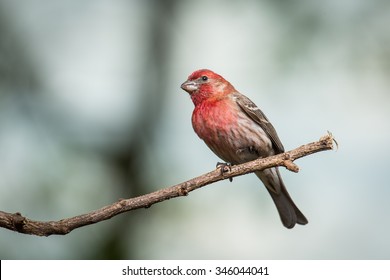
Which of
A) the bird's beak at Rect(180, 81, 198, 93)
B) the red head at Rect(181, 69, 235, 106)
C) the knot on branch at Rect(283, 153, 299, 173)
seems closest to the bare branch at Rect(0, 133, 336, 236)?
the knot on branch at Rect(283, 153, 299, 173)

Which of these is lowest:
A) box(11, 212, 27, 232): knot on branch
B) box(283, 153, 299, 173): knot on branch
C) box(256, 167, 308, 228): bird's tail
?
box(11, 212, 27, 232): knot on branch

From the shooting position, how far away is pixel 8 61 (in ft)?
50.9

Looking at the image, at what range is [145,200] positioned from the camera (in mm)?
6566

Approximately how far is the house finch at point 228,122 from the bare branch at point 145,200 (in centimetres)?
219

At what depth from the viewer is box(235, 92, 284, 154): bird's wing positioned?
31.8 ft

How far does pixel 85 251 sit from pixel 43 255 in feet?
2.47

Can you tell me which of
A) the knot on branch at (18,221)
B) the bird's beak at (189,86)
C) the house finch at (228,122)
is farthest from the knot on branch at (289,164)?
the bird's beak at (189,86)

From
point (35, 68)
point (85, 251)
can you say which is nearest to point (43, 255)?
point (85, 251)

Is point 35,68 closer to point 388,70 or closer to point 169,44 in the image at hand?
point 169,44

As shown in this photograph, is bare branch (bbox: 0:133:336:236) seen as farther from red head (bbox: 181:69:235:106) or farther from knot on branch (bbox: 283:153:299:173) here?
red head (bbox: 181:69:235:106)

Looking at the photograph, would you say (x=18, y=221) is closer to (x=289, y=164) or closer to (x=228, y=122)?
(x=289, y=164)

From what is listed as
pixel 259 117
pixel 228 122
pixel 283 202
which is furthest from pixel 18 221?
pixel 283 202

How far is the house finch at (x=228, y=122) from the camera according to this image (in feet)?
31.2

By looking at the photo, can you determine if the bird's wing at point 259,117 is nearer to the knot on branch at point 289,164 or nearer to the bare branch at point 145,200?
the bare branch at point 145,200
